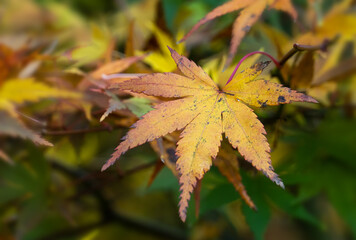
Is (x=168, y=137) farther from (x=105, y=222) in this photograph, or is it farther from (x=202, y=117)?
(x=105, y=222)

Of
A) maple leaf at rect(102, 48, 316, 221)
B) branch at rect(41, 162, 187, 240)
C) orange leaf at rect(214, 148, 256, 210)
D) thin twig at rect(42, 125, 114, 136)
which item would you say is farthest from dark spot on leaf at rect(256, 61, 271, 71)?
branch at rect(41, 162, 187, 240)

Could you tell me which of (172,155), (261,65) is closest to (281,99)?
(261,65)

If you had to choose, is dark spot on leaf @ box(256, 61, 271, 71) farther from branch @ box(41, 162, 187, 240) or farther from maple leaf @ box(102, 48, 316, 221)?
branch @ box(41, 162, 187, 240)

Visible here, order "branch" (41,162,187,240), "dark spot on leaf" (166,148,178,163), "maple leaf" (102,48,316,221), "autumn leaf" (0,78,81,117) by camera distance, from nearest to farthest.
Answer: "maple leaf" (102,48,316,221)
"dark spot on leaf" (166,148,178,163)
"autumn leaf" (0,78,81,117)
"branch" (41,162,187,240)

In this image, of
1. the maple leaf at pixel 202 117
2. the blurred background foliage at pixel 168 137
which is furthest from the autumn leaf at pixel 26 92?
the maple leaf at pixel 202 117

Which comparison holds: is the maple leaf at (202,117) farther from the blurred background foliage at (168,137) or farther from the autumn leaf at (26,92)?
the autumn leaf at (26,92)
